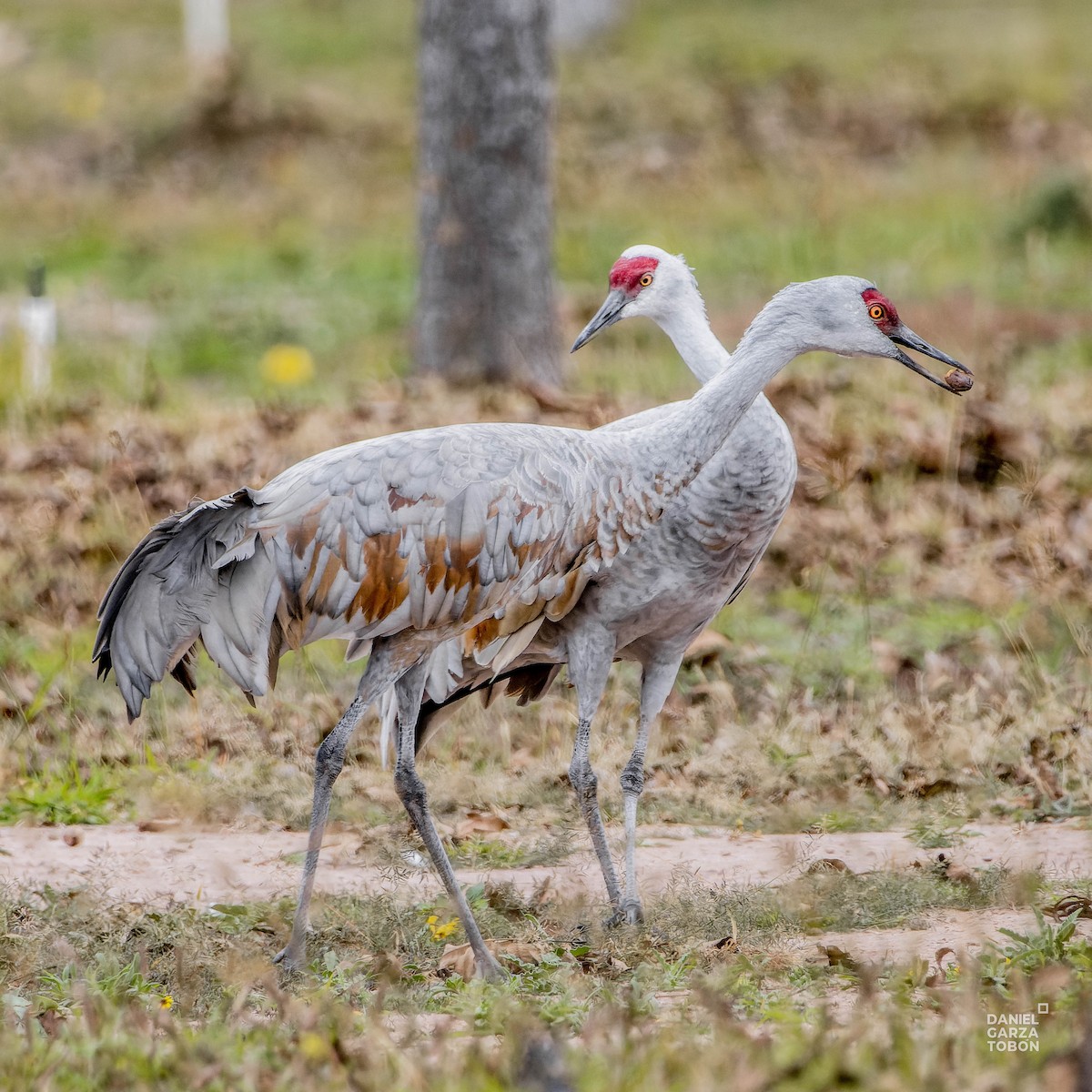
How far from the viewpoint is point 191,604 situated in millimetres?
3742

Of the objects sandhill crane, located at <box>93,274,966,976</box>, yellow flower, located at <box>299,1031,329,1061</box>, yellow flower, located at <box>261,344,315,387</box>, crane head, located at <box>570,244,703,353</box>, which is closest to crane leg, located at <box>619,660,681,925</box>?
sandhill crane, located at <box>93,274,966,976</box>

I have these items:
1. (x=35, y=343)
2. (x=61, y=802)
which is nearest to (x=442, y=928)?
(x=61, y=802)

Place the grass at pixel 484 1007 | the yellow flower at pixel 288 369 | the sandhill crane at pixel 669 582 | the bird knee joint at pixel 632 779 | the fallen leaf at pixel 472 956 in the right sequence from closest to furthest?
the grass at pixel 484 1007, the fallen leaf at pixel 472 956, the sandhill crane at pixel 669 582, the bird knee joint at pixel 632 779, the yellow flower at pixel 288 369

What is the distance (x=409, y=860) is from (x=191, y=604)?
3.53 feet

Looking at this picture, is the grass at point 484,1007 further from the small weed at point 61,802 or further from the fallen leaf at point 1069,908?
the small weed at point 61,802

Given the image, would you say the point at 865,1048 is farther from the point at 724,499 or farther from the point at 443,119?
the point at 443,119

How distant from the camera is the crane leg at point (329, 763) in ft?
12.1

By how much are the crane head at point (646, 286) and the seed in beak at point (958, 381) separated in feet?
2.73

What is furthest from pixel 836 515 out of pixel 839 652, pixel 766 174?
pixel 766 174

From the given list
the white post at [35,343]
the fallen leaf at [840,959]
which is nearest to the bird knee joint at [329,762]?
the fallen leaf at [840,959]

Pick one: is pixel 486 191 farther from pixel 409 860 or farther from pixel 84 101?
pixel 84 101

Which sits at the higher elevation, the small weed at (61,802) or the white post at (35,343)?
the white post at (35,343)

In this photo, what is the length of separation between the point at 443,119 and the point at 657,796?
13.9 feet

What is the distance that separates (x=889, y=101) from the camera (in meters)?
16.2
